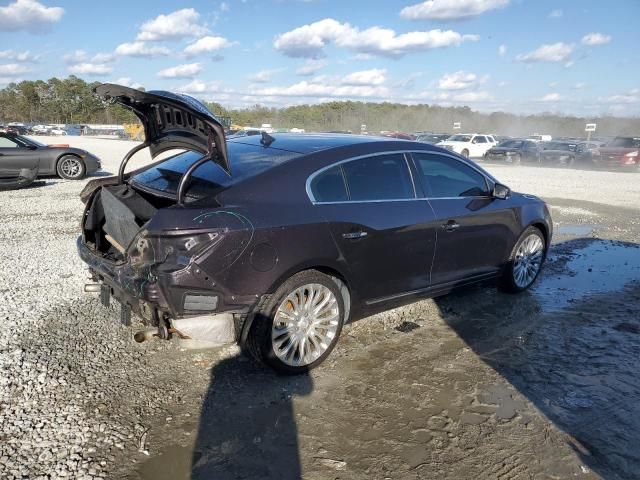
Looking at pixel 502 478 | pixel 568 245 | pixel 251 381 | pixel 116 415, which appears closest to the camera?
pixel 502 478

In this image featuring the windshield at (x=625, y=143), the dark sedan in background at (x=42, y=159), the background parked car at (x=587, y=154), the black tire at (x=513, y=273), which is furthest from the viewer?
the background parked car at (x=587, y=154)

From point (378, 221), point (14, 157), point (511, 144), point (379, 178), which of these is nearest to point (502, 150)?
point (511, 144)

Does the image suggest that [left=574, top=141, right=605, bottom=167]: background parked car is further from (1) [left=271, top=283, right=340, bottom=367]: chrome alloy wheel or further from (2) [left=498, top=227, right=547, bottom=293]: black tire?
(1) [left=271, top=283, right=340, bottom=367]: chrome alloy wheel

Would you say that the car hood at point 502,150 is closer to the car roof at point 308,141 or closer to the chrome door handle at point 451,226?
the chrome door handle at point 451,226

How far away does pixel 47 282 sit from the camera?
17.4 ft

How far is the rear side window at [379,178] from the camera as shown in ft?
12.8

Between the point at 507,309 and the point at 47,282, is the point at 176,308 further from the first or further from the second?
the point at 507,309

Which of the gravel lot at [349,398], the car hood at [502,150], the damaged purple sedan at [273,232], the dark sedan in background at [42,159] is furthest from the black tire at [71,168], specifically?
the car hood at [502,150]

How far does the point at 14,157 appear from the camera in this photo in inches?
470

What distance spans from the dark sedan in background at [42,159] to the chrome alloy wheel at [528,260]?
1136 centimetres

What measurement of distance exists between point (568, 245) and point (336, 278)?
565 cm

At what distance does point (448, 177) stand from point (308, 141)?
141cm

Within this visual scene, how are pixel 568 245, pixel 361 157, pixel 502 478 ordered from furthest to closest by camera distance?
1. pixel 568 245
2. pixel 361 157
3. pixel 502 478

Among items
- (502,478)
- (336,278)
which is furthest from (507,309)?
(502,478)
